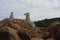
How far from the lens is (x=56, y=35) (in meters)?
13.2

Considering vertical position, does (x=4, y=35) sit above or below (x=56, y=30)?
below

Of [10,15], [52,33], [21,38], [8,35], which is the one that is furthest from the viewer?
[10,15]

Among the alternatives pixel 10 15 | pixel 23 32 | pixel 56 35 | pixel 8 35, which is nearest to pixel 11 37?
pixel 8 35

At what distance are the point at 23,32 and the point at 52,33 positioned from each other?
2294 mm

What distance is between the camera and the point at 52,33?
1428 centimetres

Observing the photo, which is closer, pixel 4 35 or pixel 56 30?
pixel 4 35

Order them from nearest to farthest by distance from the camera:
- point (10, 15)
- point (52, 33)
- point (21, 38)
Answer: point (21, 38), point (52, 33), point (10, 15)

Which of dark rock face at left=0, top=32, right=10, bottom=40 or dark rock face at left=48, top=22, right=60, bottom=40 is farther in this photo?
dark rock face at left=48, top=22, right=60, bottom=40

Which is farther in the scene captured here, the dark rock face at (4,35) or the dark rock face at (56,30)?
the dark rock face at (56,30)

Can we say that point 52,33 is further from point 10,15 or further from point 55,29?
point 10,15

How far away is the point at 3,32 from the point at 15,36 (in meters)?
0.74

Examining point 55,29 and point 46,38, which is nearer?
point 55,29

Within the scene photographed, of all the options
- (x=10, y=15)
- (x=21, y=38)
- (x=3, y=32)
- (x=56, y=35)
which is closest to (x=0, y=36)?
(x=3, y=32)

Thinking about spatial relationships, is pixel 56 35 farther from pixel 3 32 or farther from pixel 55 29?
pixel 3 32
